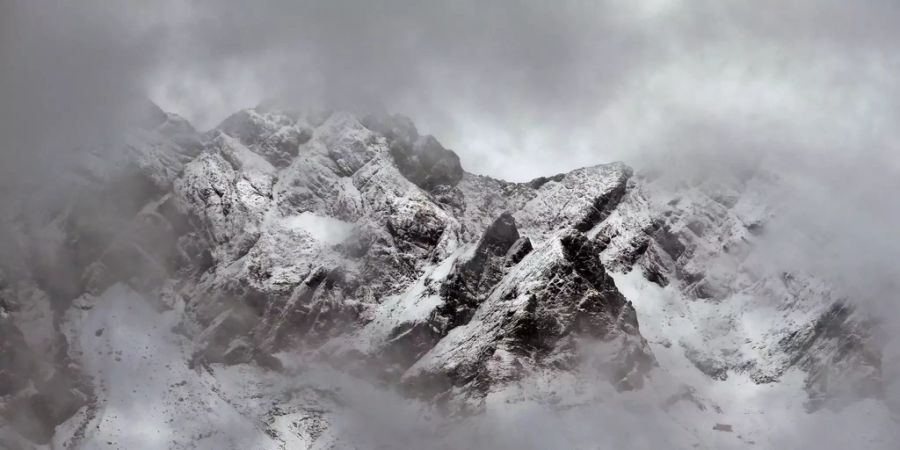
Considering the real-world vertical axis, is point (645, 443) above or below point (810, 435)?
below

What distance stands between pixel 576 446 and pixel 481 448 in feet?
62.3

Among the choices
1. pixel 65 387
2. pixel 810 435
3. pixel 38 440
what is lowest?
pixel 38 440

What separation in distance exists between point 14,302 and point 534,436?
11337cm

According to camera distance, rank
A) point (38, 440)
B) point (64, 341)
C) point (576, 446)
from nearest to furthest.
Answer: point (38, 440) → point (576, 446) → point (64, 341)

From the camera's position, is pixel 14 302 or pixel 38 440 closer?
pixel 38 440

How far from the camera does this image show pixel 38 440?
175 metres

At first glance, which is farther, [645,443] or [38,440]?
[645,443]

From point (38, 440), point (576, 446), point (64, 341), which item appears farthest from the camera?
point (64, 341)

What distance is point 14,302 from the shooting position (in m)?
200

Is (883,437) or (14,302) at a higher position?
(883,437)

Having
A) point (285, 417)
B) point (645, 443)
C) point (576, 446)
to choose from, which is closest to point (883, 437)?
point (645, 443)

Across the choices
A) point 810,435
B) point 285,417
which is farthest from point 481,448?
point 810,435

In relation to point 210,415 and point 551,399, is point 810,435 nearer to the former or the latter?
point 551,399

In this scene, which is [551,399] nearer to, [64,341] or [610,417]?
[610,417]
